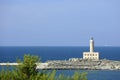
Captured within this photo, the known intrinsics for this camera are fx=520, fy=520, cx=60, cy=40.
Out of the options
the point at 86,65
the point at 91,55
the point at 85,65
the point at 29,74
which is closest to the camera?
the point at 29,74

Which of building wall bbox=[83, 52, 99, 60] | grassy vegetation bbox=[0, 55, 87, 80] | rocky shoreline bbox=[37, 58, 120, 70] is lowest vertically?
rocky shoreline bbox=[37, 58, 120, 70]

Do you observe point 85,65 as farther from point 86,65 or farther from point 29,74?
point 29,74

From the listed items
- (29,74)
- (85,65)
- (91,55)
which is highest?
(29,74)

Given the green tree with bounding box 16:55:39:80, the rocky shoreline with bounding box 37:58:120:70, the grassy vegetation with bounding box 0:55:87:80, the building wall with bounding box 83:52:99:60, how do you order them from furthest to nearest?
the building wall with bounding box 83:52:99:60 → the rocky shoreline with bounding box 37:58:120:70 → the green tree with bounding box 16:55:39:80 → the grassy vegetation with bounding box 0:55:87:80

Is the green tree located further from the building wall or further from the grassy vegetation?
the building wall

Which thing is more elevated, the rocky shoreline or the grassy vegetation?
the grassy vegetation

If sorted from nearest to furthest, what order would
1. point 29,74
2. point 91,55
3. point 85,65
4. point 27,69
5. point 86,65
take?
point 29,74 → point 27,69 → point 86,65 → point 85,65 → point 91,55

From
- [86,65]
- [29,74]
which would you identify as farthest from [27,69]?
[86,65]

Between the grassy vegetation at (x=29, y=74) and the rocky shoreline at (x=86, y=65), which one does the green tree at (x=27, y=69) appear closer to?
the grassy vegetation at (x=29, y=74)

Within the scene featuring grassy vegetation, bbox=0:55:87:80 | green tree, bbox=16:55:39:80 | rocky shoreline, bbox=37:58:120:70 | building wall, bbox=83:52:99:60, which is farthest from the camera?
building wall, bbox=83:52:99:60

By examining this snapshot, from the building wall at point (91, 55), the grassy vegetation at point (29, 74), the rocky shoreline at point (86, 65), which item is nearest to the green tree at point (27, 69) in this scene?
the grassy vegetation at point (29, 74)

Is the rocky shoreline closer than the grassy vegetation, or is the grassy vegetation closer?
the grassy vegetation

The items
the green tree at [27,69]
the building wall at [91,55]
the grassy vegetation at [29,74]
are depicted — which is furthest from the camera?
the building wall at [91,55]

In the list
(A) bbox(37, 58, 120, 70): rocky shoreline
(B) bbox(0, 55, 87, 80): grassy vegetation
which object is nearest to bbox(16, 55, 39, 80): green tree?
(B) bbox(0, 55, 87, 80): grassy vegetation
